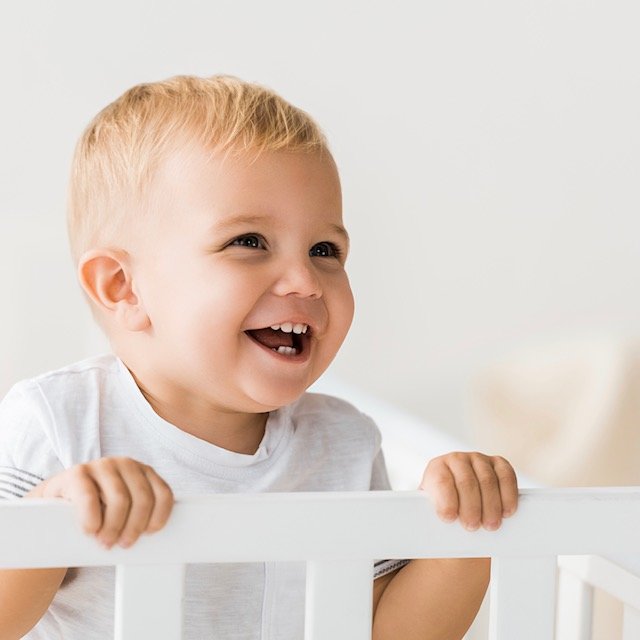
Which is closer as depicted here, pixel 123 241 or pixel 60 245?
pixel 123 241

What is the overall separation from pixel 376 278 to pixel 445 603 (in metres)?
1.30

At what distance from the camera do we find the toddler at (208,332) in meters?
0.93

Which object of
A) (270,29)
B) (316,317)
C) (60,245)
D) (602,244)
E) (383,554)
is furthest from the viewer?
(602,244)

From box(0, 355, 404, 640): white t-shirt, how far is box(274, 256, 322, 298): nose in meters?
0.16

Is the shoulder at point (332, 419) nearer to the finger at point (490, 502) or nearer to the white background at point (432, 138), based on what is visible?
the finger at point (490, 502)

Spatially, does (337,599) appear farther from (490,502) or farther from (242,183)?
(242,183)

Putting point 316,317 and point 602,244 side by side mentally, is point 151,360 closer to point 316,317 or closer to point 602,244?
point 316,317

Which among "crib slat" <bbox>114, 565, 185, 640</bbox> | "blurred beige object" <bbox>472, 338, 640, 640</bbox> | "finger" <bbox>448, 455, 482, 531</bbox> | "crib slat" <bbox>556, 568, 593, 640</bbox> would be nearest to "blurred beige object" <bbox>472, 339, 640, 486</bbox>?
"blurred beige object" <bbox>472, 338, 640, 640</bbox>

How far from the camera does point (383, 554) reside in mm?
753

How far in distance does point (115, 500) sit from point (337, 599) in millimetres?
141

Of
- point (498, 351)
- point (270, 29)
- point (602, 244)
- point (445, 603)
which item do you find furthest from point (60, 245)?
point (445, 603)

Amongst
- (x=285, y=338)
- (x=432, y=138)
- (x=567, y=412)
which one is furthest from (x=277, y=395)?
(x=432, y=138)

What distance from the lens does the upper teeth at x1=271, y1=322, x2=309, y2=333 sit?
93 cm

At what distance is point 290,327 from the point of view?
935 mm
